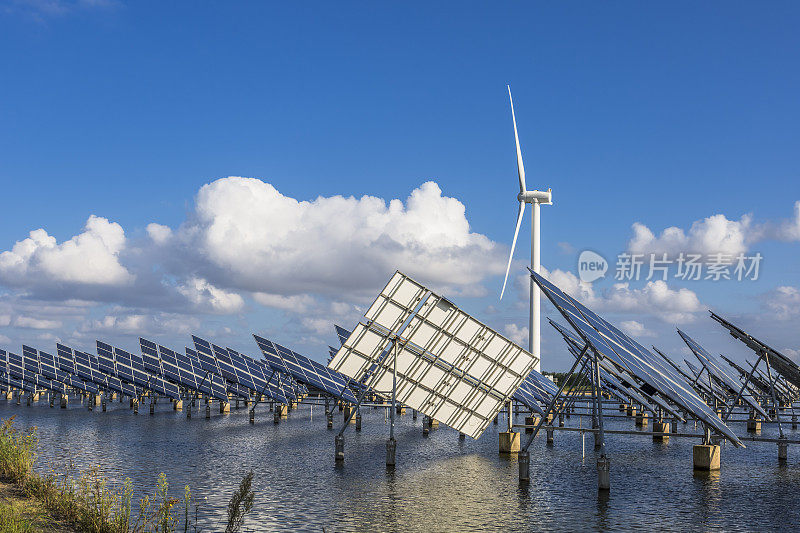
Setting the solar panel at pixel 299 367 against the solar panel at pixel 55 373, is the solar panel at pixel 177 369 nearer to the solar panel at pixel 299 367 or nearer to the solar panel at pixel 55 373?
the solar panel at pixel 299 367

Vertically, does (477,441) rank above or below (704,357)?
below

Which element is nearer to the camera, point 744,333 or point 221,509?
point 221,509

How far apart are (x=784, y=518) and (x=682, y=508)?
3277 mm

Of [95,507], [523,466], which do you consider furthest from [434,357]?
[95,507]

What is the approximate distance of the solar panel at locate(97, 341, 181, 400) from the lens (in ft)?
266

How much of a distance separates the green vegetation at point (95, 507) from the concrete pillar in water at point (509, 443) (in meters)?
21.6

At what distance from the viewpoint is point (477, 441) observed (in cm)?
5106

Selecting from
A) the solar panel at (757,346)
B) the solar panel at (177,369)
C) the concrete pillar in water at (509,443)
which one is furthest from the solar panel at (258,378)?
the solar panel at (757,346)

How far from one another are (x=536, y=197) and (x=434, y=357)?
3142 inches

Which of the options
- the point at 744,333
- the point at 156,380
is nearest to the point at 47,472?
the point at 744,333

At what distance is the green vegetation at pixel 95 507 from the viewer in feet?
57.9

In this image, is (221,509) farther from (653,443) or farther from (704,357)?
(704,357)

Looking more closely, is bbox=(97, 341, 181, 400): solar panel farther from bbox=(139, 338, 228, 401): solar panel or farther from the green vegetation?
the green vegetation

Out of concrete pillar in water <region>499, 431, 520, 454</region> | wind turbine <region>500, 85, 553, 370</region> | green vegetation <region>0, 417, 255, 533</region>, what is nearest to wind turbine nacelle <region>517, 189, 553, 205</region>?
wind turbine <region>500, 85, 553, 370</region>
